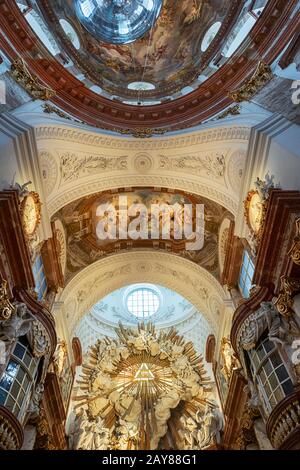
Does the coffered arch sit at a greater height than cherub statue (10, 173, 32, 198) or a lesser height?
greater

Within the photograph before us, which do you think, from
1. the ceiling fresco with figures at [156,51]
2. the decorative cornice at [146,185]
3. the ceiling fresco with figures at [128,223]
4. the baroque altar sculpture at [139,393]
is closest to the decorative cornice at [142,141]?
the decorative cornice at [146,185]

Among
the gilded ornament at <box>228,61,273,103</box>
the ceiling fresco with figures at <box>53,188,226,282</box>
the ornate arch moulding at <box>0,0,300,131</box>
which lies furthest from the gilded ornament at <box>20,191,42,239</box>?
the gilded ornament at <box>228,61,273,103</box>

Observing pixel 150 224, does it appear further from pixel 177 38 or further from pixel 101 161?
pixel 177 38

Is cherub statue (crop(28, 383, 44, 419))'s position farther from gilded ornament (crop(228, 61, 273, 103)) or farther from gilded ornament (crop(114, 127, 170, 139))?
gilded ornament (crop(228, 61, 273, 103))

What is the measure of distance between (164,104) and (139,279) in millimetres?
8252

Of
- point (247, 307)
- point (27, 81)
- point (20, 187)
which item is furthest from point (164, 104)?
point (247, 307)

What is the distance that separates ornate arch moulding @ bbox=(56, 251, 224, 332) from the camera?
15180 mm

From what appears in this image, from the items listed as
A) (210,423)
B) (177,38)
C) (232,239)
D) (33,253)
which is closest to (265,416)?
(210,423)

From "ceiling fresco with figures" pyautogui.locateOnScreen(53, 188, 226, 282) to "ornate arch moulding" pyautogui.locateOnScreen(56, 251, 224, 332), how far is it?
0.36 meters

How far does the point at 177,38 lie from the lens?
17547 millimetres

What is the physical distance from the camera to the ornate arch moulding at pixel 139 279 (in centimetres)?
1518

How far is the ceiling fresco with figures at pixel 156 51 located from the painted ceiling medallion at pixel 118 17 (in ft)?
1.16

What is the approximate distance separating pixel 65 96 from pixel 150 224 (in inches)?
247

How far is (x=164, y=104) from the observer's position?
Result: 14.8 m
